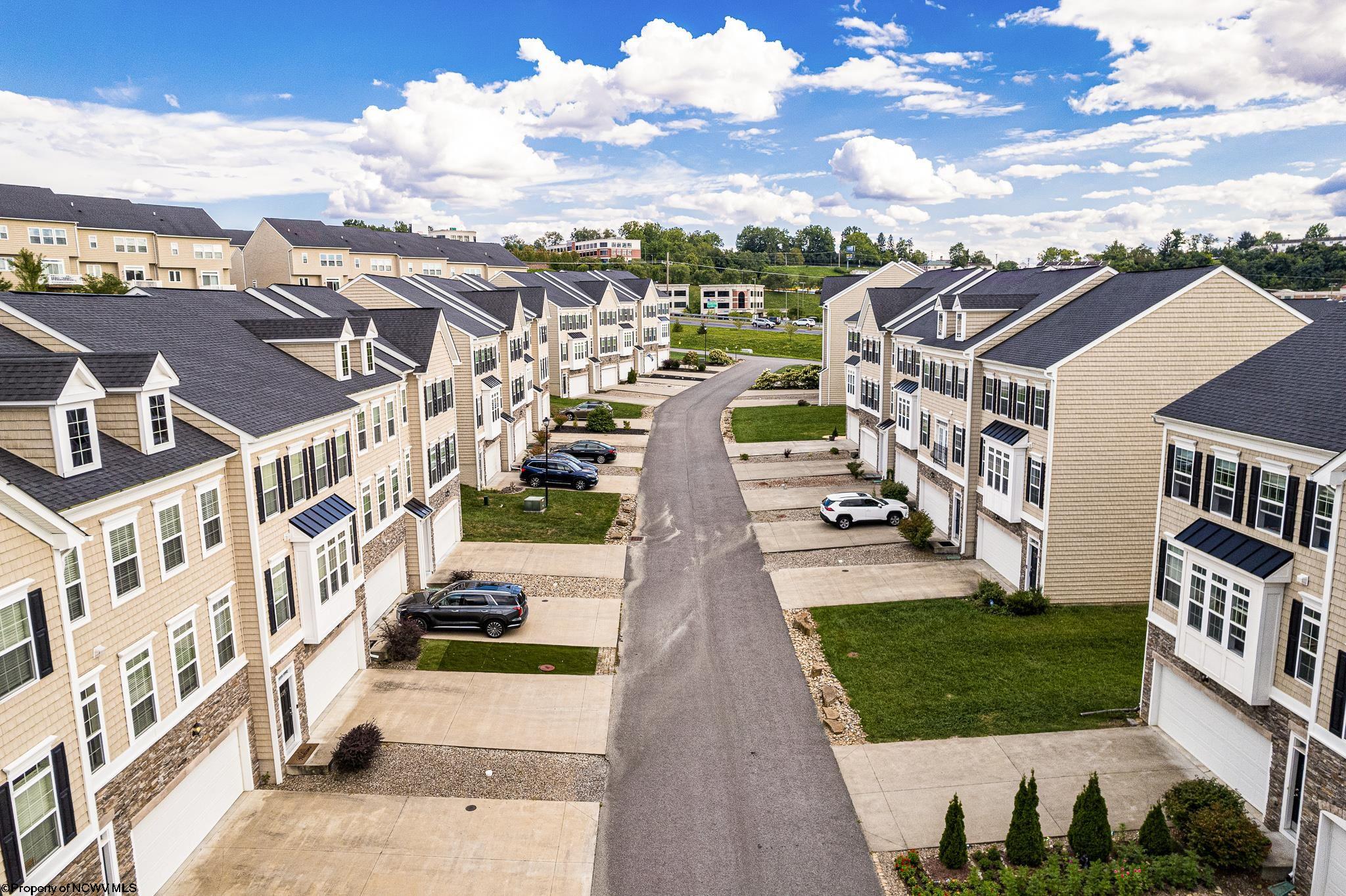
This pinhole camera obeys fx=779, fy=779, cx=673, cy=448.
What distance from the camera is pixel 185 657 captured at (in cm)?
1512

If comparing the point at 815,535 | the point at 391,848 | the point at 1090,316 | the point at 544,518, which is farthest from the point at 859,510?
the point at 391,848

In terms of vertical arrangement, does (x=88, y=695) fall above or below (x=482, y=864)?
above

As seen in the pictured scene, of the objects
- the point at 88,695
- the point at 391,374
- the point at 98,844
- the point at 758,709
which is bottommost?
the point at 758,709

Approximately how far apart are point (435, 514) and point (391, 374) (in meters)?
6.42

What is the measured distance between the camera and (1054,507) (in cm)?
2652

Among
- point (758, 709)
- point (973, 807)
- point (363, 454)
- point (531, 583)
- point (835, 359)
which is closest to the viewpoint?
point (973, 807)

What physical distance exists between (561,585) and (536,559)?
3.00 metres

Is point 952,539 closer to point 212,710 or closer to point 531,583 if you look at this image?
point 531,583

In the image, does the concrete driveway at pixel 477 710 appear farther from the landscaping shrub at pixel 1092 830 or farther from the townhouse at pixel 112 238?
the townhouse at pixel 112 238

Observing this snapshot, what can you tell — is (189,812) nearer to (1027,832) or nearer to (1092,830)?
(1027,832)

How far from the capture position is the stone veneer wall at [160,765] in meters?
13.0

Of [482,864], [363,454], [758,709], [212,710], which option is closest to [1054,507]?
[758,709]

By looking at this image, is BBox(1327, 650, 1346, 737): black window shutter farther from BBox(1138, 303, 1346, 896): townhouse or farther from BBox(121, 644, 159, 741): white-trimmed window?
BBox(121, 644, 159, 741): white-trimmed window

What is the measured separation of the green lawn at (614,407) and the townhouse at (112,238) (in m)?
25.7
